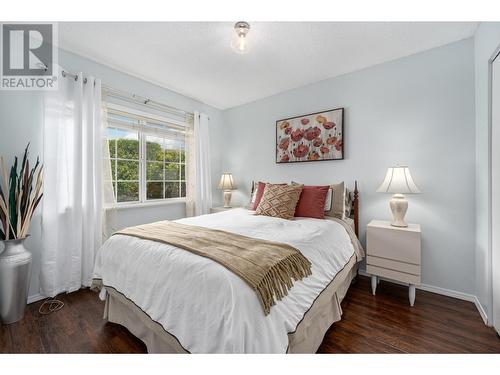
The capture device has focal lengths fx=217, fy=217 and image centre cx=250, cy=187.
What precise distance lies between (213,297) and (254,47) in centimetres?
228

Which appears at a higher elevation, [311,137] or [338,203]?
[311,137]

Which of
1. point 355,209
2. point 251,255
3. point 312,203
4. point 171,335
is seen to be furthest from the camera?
point 355,209

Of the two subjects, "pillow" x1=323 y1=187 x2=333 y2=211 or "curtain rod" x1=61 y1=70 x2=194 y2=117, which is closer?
"curtain rod" x1=61 y1=70 x2=194 y2=117

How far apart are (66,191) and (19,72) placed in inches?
46.0

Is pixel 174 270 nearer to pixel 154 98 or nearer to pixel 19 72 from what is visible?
pixel 19 72

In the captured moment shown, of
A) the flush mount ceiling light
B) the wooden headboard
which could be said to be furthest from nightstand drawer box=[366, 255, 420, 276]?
the flush mount ceiling light

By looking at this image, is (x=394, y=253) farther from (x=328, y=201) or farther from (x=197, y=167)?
(x=197, y=167)

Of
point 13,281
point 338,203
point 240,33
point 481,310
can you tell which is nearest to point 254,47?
point 240,33

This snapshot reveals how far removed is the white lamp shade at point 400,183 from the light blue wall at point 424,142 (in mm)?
293

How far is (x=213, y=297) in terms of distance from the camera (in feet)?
3.28

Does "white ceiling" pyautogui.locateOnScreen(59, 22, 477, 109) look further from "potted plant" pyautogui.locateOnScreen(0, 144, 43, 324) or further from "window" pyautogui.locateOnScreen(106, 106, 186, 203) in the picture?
"potted plant" pyautogui.locateOnScreen(0, 144, 43, 324)

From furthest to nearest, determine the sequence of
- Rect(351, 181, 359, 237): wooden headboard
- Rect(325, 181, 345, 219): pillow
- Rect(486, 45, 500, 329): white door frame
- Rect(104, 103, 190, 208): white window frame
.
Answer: Rect(104, 103, 190, 208): white window frame → Rect(351, 181, 359, 237): wooden headboard → Rect(325, 181, 345, 219): pillow → Rect(486, 45, 500, 329): white door frame

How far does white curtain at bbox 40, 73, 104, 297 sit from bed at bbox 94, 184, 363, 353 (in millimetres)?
805

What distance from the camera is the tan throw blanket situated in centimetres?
106
